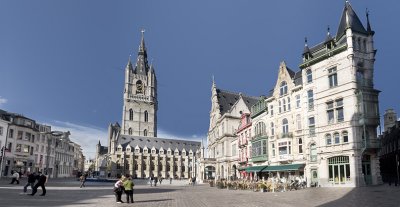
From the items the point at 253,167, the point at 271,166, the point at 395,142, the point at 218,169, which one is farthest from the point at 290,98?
the point at 218,169

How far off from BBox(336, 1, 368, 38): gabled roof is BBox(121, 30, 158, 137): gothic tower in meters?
114

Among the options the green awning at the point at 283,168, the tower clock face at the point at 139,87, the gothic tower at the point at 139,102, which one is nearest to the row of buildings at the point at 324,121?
the green awning at the point at 283,168

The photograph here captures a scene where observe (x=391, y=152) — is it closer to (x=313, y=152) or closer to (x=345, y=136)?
(x=313, y=152)

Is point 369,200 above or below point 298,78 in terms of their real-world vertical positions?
below

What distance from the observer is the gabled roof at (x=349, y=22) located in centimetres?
3356

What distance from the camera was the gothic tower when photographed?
458 feet

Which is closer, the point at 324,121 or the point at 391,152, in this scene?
the point at 324,121

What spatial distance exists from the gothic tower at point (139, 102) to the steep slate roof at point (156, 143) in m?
5.63

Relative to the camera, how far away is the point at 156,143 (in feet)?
453

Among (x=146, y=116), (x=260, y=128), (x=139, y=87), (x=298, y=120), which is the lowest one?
(x=260, y=128)

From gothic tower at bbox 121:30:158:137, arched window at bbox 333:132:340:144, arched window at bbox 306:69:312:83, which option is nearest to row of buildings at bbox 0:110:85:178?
arched window at bbox 306:69:312:83

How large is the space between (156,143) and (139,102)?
20467 mm

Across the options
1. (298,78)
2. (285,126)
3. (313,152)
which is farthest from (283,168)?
(298,78)

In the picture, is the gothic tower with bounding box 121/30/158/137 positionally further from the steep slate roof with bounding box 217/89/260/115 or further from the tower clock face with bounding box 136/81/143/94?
the steep slate roof with bounding box 217/89/260/115
